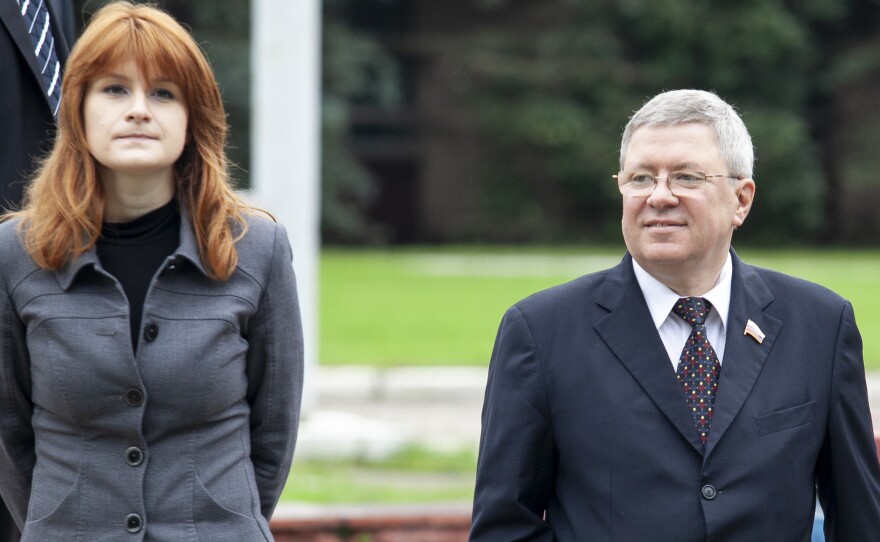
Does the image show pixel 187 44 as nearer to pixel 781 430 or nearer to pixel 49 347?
pixel 49 347

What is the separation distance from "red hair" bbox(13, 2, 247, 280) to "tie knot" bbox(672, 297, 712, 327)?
3.00ft

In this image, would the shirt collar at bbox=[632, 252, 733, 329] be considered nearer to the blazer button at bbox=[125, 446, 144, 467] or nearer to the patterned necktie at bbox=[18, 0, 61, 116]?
the blazer button at bbox=[125, 446, 144, 467]

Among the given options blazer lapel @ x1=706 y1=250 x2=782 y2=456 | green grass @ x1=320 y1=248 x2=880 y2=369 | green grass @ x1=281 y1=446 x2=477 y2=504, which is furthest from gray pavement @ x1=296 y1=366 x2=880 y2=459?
blazer lapel @ x1=706 y1=250 x2=782 y2=456

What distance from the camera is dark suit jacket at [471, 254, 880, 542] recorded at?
280 cm

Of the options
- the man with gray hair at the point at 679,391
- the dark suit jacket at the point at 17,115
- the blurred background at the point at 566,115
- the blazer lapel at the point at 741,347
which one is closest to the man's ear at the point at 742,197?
the man with gray hair at the point at 679,391

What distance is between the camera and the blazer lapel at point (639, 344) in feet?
9.27

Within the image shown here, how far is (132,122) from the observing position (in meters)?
2.88

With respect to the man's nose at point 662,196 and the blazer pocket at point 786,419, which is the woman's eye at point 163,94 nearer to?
the man's nose at point 662,196

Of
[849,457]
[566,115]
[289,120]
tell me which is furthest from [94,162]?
[566,115]

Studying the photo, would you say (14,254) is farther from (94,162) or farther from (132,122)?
(132,122)

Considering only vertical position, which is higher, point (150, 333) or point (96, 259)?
point (96, 259)

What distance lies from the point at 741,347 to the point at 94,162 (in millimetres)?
1358

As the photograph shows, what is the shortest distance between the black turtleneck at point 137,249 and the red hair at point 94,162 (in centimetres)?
5

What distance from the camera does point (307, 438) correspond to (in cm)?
826
